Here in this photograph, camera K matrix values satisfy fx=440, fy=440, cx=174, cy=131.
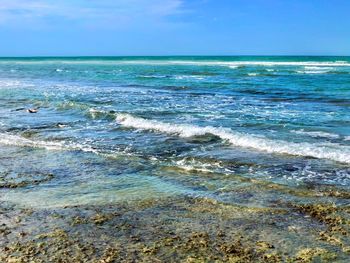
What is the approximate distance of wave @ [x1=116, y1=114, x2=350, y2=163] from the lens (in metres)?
12.4

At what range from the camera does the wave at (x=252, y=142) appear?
12.4 meters

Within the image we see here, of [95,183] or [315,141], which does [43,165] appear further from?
[315,141]

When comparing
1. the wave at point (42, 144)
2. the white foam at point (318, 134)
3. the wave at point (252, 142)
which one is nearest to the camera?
the wave at point (252, 142)

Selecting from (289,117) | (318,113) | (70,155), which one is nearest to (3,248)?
(70,155)

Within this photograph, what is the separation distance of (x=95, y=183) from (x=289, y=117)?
1268cm

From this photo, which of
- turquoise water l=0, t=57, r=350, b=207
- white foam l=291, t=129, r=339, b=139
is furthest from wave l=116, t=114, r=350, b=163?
white foam l=291, t=129, r=339, b=139

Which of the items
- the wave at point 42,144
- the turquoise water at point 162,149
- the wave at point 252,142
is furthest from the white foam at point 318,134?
the wave at point 42,144

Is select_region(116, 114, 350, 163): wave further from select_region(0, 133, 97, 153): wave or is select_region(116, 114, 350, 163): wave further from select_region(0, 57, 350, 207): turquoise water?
select_region(0, 133, 97, 153): wave

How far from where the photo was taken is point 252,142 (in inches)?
556

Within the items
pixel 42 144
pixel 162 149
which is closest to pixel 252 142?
pixel 162 149

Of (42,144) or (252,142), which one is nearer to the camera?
(42,144)

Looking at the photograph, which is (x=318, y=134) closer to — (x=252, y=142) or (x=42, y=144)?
(x=252, y=142)

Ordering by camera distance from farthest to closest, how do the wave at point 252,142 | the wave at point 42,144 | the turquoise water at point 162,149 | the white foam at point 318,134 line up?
the white foam at point 318,134 < the wave at point 42,144 < the wave at point 252,142 < the turquoise water at point 162,149

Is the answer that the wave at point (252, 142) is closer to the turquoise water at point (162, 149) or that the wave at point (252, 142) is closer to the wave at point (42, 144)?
the turquoise water at point (162, 149)
